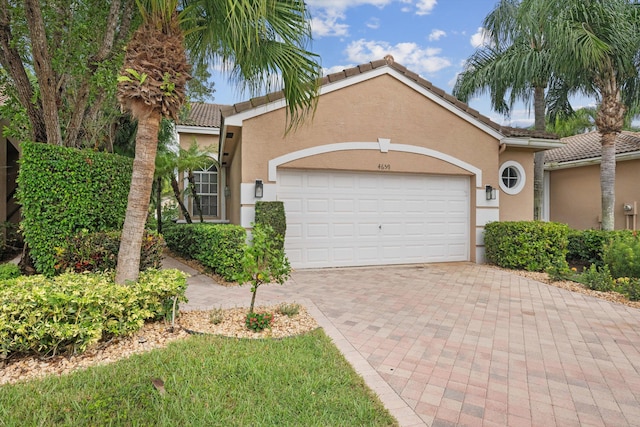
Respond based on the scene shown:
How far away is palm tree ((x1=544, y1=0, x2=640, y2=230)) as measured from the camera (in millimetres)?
9536

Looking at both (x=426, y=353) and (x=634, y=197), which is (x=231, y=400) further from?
(x=634, y=197)

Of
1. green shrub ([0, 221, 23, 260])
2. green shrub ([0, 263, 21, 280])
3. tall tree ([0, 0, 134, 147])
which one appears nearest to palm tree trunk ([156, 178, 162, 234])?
green shrub ([0, 221, 23, 260])

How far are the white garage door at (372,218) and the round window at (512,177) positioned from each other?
1826 millimetres

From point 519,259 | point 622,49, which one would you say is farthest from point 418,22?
point 519,259

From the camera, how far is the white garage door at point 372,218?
29.7ft

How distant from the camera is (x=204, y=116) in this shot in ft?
59.2

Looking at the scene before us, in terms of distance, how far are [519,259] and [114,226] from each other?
9.53 metres

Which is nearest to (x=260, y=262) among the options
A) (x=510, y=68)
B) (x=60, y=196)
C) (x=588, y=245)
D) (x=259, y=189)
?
(x=60, y=196)

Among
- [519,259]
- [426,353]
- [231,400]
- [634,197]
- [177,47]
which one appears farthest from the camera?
[634,197]

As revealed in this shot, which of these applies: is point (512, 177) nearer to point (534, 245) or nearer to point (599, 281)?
point (534, 245)

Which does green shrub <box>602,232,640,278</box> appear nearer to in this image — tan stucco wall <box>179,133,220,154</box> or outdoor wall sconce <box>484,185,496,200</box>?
outdoor wall sconce <box>484,185,496,200</box>

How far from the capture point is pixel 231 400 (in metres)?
2.90

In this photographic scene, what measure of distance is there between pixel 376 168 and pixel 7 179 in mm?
13029

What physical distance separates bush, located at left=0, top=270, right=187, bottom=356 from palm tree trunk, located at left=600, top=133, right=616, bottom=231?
42.6 feet
